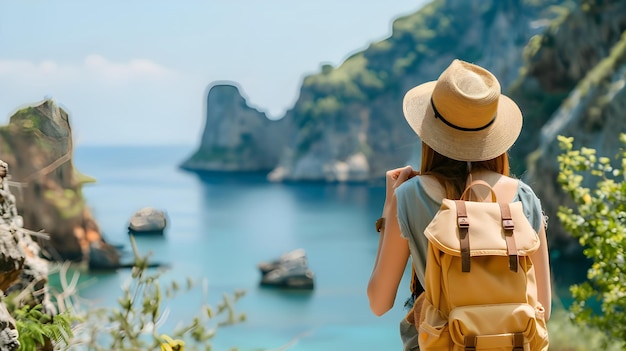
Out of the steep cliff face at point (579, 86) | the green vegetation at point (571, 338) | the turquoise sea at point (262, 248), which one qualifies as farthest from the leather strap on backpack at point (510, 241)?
the steep cliff face at point (579, 86)

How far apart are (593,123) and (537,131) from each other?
922 cm

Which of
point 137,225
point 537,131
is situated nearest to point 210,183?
point 537,131

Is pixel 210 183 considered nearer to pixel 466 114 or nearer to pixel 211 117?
pixel 211 117

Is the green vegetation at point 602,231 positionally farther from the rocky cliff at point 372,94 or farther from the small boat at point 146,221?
the rocky cliff at point 372,94

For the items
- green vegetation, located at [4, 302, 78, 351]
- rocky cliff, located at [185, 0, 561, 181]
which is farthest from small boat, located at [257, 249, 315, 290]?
rocky cliff, located at [185, 0, 561, 181]

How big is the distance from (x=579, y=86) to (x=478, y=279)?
2050 centimetres

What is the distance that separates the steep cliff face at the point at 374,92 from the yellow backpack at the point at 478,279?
5386 cm

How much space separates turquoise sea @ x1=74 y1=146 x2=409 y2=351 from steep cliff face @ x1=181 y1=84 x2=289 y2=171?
7152mm

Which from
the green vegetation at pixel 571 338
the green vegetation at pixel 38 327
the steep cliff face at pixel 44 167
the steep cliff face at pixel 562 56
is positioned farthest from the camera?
the steep cliff face at pixel 562 56

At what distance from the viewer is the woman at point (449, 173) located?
1860 millimetres

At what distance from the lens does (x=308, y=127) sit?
194 ft

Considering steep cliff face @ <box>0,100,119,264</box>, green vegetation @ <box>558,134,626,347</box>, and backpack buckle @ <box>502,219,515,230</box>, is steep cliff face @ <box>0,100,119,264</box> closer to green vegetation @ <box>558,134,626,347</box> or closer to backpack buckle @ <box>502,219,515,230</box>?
backpack buckle @ <box>502,219,515,230</box>

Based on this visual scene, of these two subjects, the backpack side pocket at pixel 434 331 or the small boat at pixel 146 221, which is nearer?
the backpack side pocket at pixel 434 331

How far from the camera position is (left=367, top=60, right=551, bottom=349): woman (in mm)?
1860
